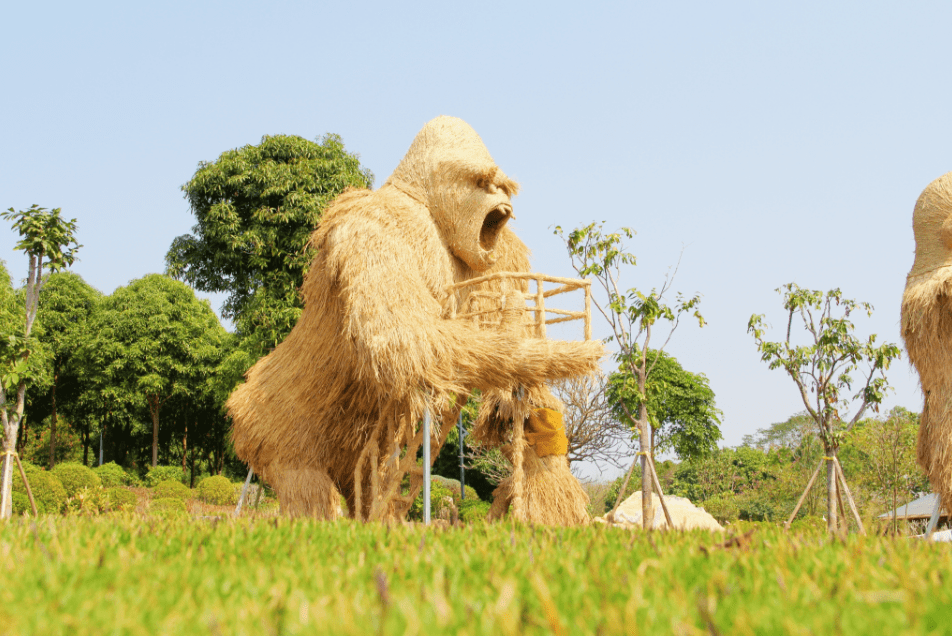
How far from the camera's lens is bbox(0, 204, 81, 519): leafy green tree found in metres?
8.77

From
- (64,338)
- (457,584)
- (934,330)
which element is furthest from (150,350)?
(457,584)

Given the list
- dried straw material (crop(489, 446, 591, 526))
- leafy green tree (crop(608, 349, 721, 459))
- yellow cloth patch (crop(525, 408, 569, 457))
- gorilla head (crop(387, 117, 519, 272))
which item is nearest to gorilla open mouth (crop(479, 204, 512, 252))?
gorilla head (crop(387, 117, 519, 272))

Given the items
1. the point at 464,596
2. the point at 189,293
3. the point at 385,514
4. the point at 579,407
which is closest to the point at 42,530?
the point at 464,596

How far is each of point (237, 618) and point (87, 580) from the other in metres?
0.76

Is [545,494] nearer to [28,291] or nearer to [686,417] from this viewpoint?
[28,291]

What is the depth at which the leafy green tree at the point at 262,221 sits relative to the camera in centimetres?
1611

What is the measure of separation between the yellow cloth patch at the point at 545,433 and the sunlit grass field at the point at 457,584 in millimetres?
3251

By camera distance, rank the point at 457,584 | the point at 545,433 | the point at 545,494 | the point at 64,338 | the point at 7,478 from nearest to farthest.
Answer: the point at 457,584, the point at 545,494, the point at 545,433, the point at 7,478, the point at 64,338

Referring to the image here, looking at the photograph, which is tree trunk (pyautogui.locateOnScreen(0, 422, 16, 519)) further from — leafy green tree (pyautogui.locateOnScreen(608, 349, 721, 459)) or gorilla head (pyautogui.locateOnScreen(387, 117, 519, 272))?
leafy green tree (pyautogui.locateOnScreen(608, 349, 721, 459))

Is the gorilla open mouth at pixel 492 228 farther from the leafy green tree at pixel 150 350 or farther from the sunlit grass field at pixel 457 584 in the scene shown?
the leafy green tree at pixel 150 350

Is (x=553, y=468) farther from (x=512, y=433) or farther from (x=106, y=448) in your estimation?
(x=106, y=448)

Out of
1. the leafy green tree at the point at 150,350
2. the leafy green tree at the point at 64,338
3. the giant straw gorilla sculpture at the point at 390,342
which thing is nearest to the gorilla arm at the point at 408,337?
the giant straw gorilla sculpture at the point at 390,342

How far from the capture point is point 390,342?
5.33m

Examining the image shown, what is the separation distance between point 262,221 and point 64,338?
557 inches
